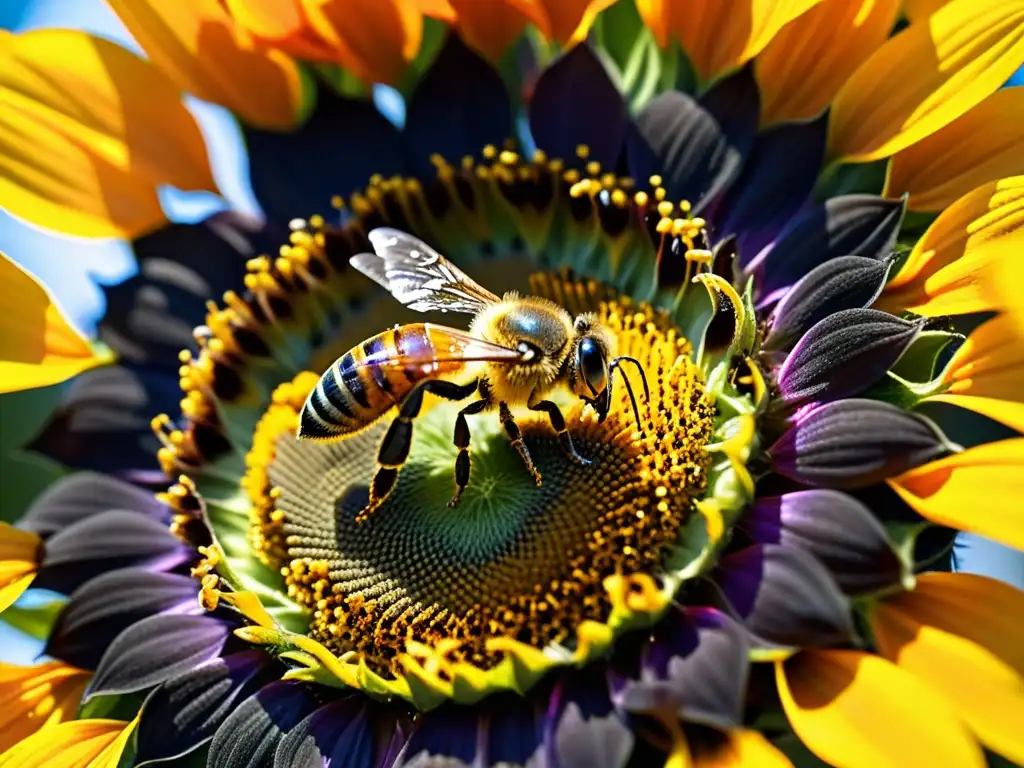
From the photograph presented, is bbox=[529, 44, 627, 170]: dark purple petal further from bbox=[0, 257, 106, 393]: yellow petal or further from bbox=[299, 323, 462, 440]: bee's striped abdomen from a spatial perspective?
bbox=[0, 257, 106, 393]: yellow petal

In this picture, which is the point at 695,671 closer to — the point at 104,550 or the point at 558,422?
the point at 558,422

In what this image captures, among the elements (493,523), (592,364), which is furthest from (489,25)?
(493,523)

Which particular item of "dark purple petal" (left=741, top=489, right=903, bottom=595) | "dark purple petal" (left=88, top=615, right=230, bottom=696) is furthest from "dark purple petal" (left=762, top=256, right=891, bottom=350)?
"dark purple petal" (left=88, top=615, right=230, bottom=696)

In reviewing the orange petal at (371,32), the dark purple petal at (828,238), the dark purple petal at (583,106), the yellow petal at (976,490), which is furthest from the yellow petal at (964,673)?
the orange petal at (371,32)

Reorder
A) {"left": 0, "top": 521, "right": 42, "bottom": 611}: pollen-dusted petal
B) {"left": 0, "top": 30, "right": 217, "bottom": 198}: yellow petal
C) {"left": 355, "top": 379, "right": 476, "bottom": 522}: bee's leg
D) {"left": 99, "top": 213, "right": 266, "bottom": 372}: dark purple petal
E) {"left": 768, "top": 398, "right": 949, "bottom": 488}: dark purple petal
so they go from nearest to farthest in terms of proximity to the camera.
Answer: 1. {"left": 768, "top": 398, "right": 949, "bottom": 488}: dark purple petal
2. {"left": 355, "top": 379, "right": 476, "bottom": 522}: bee's leg
3. {"left": 0, "top": 521, "right": 42, "bottom": 611}: pollen-dusted petal
4. {"left": 0, "top": 30, "right": 217, "bottom": 198}: yellow petal
5. {"left": 99, "top": 213, "right": 266, "bottom": 372}: dark purple petal

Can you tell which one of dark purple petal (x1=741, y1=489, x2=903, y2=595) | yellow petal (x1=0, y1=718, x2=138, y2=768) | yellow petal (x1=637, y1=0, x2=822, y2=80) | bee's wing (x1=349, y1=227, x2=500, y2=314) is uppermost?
yellow petal (x1=637, y1=0, x2=822, y2=80)

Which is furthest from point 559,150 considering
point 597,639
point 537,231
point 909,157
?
point 597,639

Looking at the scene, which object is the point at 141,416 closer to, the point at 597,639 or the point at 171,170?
the point at 171,170
